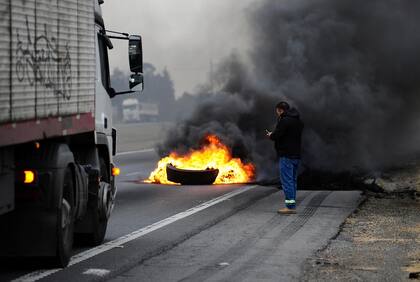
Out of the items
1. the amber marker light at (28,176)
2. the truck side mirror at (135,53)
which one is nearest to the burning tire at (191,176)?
the truck side mirror at (135,53)

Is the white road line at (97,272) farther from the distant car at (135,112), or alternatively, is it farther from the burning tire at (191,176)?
the distant car at (135,112)

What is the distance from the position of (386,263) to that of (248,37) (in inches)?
841

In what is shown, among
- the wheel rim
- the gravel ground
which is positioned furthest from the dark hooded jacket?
the wheel rim

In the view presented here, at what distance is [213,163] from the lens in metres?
21.7

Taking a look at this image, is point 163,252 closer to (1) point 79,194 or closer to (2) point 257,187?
(1) point 79,194

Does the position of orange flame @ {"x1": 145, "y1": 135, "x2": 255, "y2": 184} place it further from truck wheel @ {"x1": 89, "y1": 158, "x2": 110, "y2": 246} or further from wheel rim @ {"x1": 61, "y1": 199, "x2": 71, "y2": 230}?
wheel rim @ {"x1": 61, "y1": 199, "x2": 71, "y2": 230}

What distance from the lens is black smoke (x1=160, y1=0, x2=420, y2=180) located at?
25.3m

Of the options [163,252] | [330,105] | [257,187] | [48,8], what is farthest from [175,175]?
[48,8]

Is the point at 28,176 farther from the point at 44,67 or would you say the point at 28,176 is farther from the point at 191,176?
the point at 191,176

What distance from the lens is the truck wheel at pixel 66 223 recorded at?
28.4 ft

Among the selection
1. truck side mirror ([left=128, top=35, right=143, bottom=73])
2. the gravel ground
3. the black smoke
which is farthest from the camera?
the black smoke

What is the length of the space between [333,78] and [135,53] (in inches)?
647

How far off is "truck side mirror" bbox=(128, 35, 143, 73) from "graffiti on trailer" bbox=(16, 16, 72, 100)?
2385 millimetres

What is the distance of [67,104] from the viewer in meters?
Result: 9.06
